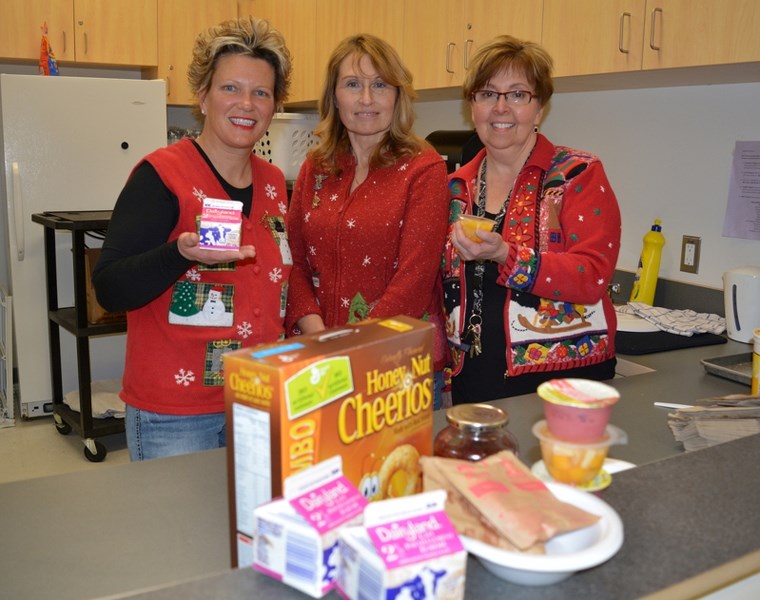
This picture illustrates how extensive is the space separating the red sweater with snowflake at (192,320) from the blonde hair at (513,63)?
61 centimetres

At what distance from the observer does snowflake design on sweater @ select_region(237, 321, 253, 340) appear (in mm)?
1479

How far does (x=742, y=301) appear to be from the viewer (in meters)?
2.16

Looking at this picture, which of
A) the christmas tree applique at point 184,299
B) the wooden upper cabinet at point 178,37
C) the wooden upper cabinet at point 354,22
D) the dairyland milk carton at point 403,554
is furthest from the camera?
the wooden upper cabinet at point 178,37

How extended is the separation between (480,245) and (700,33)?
874 millimetres

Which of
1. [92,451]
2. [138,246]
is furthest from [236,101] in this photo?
[92,451]

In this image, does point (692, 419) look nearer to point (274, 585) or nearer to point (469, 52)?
point (274, 585)

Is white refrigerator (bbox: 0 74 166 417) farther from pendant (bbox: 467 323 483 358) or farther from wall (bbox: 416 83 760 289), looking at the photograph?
pendant (bbox: 467 323 483 358)

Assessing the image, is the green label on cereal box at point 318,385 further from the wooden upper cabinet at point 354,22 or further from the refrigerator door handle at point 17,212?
the refrigerator door handle at point 17,212

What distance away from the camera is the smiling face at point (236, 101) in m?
1.52

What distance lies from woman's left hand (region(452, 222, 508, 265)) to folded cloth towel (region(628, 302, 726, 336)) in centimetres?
100

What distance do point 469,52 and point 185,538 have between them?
2.03 metres

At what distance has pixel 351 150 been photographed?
5.86ft

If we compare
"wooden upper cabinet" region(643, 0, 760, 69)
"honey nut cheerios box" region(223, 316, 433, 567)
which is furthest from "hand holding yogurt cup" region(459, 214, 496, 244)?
"wooden upper cabinet" region(643, 0, 760, 69)

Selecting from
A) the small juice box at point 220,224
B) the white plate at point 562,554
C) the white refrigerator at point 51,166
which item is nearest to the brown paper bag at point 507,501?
the white plate at point 562,554
